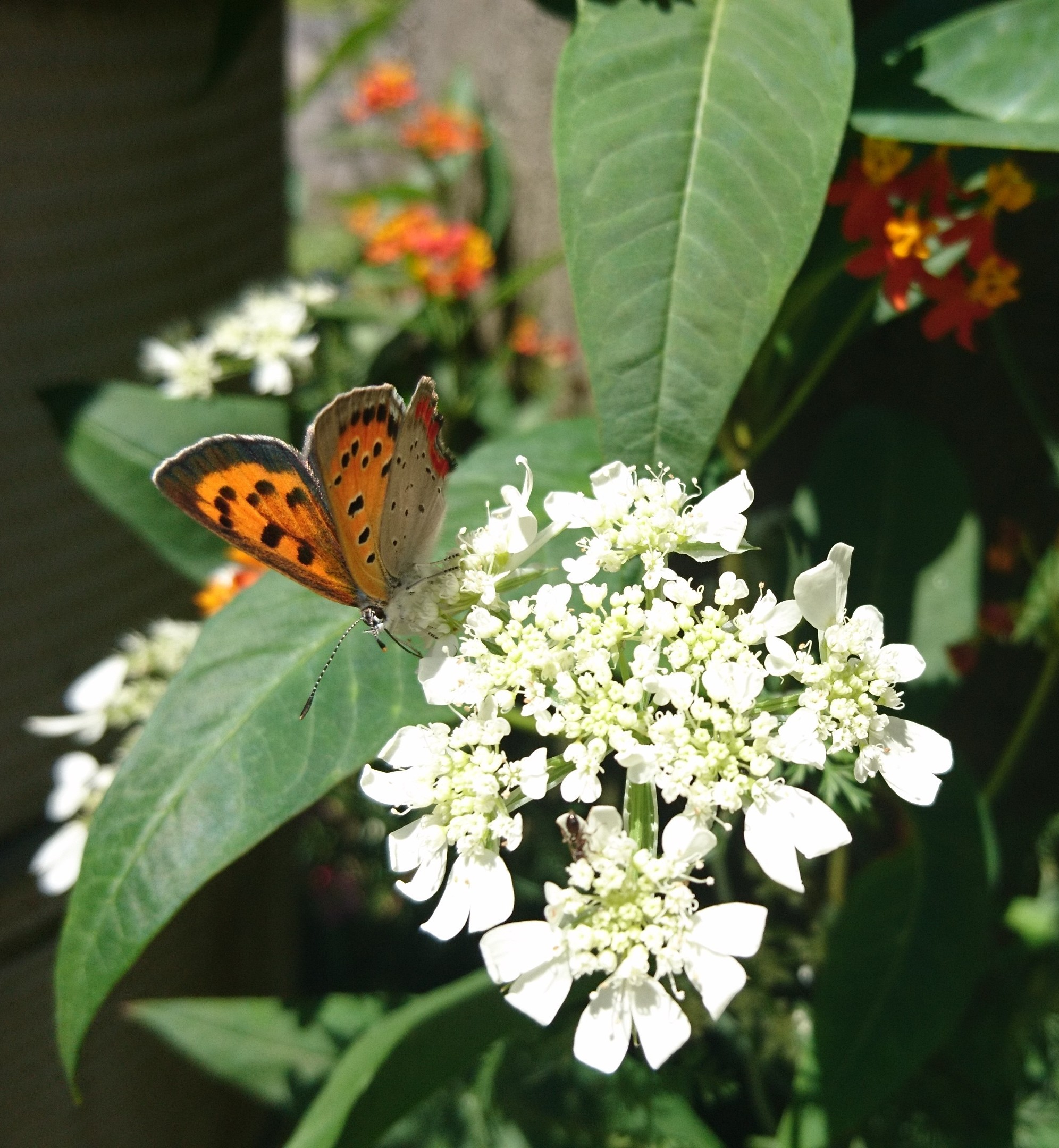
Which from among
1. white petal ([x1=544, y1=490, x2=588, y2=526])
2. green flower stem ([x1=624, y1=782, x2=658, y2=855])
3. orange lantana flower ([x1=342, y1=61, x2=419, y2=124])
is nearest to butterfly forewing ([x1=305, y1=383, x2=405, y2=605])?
white petal ([x1=544, y1=490, x2=588, y2=526])

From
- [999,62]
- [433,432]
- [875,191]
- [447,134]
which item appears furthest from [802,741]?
[447,134]

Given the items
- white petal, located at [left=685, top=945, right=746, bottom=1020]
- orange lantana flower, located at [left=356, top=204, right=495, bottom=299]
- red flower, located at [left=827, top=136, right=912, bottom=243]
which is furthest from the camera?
orange lantana flower, located at [left=356, top=204, right=495, bottom=299]

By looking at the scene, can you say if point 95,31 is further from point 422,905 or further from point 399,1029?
point 422,905

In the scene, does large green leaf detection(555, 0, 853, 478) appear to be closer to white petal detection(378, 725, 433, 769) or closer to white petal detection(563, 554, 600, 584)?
white petal detection(563, 554, 600, 584)

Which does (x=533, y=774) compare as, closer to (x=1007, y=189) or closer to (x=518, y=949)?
(x=518, y=949)

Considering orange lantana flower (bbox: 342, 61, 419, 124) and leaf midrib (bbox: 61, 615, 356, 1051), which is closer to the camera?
leaf midrib (bbox: 61, 615, 356, 1051)
